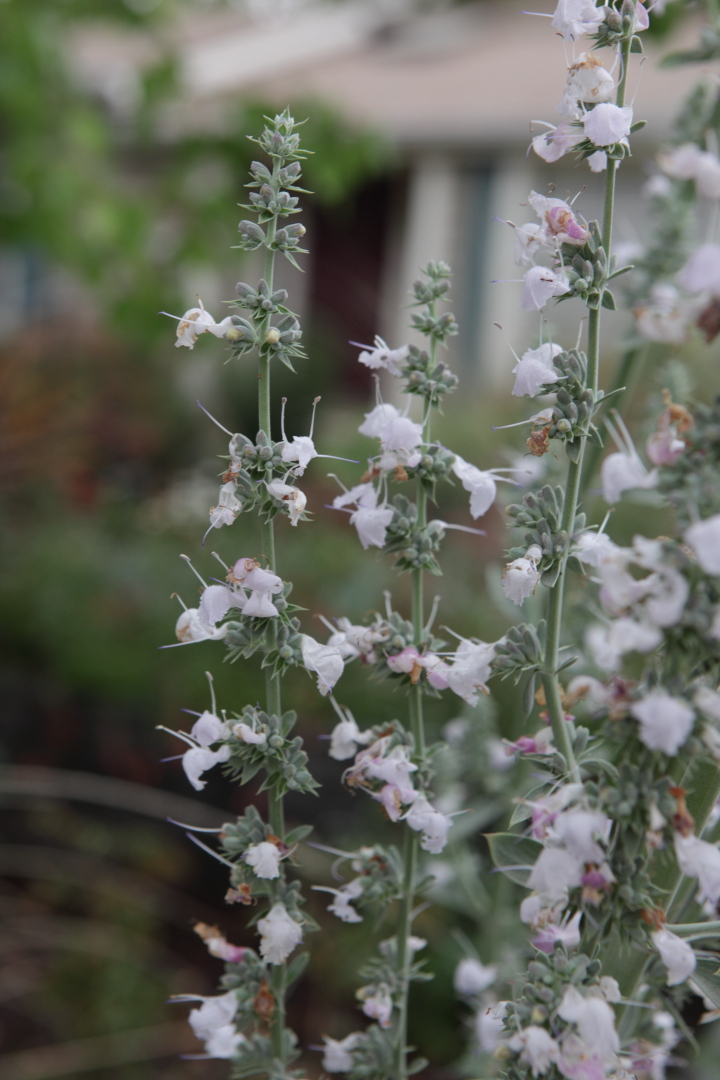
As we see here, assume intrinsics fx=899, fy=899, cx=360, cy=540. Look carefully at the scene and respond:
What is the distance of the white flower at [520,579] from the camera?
64cm

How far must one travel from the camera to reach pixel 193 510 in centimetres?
595

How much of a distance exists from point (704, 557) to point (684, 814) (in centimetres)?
20

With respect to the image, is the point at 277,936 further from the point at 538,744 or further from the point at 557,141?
the point at 557,141

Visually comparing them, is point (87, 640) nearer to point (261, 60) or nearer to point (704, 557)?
point (704, 557)

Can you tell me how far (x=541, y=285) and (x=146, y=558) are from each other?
4528mm

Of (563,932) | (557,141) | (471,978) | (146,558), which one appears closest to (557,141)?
(557,141)

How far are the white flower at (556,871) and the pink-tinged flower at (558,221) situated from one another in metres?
0.42

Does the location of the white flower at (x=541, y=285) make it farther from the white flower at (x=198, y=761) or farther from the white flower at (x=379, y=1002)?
the white flower at (x=379, y=1002)

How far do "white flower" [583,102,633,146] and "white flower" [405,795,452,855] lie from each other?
1.67ft

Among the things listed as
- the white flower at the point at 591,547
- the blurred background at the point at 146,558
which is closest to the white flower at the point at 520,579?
the white flower at the point at 591,547

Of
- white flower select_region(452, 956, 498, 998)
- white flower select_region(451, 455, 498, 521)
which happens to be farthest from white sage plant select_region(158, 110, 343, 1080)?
white flower select_region(452, 956, 498, 998)

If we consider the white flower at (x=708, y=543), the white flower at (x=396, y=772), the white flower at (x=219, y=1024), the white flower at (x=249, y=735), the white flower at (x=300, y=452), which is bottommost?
the white flower at (x=219, y=1024)

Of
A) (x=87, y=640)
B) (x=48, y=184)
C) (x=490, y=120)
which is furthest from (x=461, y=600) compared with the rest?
(x=490, y=120)

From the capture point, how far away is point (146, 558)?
16.2ft
